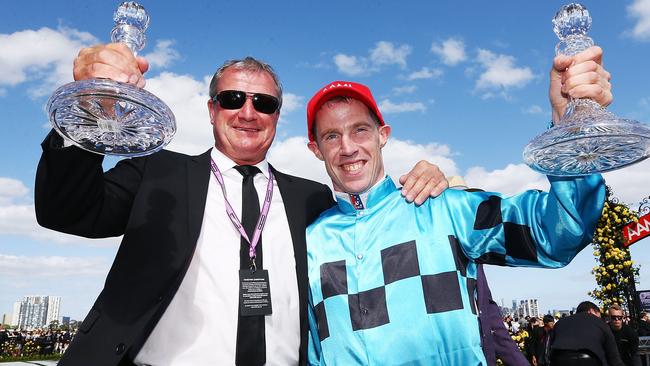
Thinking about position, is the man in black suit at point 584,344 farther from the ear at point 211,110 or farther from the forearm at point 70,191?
the forearm at point 70,191

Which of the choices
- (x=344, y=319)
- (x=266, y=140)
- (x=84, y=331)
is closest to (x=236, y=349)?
(x=344, y=319)

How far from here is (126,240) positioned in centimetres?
253

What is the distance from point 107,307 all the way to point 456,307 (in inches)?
65.8

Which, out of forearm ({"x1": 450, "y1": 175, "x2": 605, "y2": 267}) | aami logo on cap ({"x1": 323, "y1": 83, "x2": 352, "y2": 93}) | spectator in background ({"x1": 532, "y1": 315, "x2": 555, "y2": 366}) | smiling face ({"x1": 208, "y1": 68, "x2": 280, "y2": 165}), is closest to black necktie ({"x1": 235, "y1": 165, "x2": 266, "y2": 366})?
smiling face ({"x1": 208, "y1": 68, "x2": 280, "y2": 165})

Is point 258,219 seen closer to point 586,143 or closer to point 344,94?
point 344,94

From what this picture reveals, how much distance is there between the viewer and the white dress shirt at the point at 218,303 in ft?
8.02

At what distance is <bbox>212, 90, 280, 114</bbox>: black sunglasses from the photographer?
3.17 m

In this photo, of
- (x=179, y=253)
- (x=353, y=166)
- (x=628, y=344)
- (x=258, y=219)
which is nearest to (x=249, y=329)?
(x=179, y=253)

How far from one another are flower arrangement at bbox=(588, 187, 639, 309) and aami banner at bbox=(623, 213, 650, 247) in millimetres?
126

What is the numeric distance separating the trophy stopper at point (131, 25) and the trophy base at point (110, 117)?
1.33ft

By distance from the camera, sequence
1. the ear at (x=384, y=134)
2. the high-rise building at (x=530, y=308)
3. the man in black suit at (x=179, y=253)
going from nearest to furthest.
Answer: the man in black suit at (x=179, y=253)
the ear at (x=384, y=134)
the high-rise building at (x=530, y=308)

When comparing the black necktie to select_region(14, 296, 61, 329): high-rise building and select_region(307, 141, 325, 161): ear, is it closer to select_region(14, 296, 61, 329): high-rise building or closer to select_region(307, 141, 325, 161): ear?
select_region(307, 141, 325, 161): ear

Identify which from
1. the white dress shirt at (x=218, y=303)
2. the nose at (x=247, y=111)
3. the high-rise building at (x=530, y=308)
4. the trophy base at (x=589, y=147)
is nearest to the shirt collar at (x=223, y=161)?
the white dress shirt at (x=218, y=303)

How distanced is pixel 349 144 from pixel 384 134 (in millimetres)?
378
